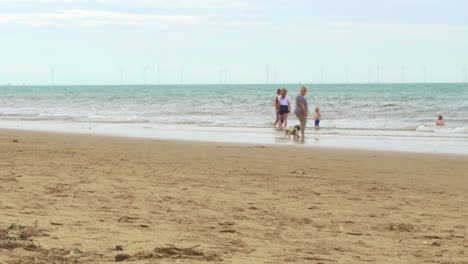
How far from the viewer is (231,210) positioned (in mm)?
7285

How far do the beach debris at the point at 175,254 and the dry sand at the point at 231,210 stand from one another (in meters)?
0.02

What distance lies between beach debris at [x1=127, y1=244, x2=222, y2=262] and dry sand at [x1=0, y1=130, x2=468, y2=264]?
0.7 inches

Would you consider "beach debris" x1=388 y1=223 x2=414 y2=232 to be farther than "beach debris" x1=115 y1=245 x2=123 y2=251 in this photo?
Yes

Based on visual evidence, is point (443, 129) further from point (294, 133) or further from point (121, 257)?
point (121, 257)

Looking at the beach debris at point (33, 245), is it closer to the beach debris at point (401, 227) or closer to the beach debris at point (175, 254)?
the beach debris at point (175, 254)

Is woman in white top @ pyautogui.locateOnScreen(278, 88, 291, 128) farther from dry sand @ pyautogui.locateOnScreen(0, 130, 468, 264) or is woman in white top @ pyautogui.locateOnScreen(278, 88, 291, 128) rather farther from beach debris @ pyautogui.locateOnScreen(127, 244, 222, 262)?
beach debris @ pyautogui.locateOnScreen(127, 244, 222, 262)

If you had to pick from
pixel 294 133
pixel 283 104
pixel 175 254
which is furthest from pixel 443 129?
pixel 175 254

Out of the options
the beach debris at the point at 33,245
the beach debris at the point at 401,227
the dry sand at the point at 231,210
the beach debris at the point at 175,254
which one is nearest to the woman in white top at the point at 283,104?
the dry sand at the point at 231,210

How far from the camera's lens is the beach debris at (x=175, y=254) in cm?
502

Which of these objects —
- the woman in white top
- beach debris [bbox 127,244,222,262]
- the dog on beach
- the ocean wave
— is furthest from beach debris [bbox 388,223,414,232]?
the ocean wave

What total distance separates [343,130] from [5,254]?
21.1 meters

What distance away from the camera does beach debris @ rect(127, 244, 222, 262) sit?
5.02 m

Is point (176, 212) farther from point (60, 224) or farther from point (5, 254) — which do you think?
point (5, 254)

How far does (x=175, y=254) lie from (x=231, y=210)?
2.20 m
